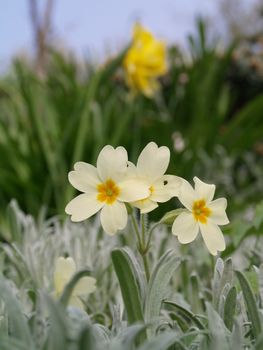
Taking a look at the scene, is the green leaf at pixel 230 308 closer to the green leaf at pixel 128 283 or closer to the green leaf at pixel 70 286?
the green leaf at pixel 128 283

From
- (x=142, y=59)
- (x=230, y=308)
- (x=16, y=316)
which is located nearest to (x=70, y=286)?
(x=16, y=316)

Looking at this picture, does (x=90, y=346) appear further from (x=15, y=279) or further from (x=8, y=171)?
(x=8, y=171)

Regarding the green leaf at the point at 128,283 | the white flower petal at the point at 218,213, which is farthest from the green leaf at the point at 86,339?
the white flower petal at the point at 218,213

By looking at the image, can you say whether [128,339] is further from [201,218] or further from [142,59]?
[142,59]

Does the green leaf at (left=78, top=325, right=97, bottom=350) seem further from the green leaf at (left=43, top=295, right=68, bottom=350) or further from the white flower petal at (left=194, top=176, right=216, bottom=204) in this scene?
the white flower petal at (left=194, top=176, right=216, bottom=204)

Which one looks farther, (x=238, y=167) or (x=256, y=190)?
(x=238, y=167)

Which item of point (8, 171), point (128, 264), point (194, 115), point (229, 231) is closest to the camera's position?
point (128, 264)

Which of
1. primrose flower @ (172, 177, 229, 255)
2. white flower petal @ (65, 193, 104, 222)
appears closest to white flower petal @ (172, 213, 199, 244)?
primrose flower @ (172, 177, 229, 255)

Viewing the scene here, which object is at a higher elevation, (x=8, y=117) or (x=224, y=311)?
(x=8, y=117)

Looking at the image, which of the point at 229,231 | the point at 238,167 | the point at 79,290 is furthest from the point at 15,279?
the point at 238,167
